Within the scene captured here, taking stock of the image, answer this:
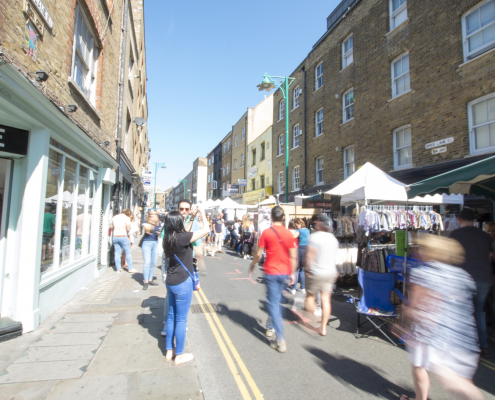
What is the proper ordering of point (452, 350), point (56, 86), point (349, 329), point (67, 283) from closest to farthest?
1. point (452, 350)
2. point (349, 329)
3. point (56, 86)
4. point (67, 283)

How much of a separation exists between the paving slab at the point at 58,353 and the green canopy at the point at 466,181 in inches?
244

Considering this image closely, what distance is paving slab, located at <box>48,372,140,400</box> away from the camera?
293 centimetres

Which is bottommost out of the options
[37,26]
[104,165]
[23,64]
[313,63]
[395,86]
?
[104,165]

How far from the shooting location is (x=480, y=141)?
9430 millimetres

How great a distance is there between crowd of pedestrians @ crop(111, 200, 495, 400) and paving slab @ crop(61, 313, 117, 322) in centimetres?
150


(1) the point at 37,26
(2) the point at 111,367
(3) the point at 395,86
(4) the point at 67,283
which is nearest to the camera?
(2) the point at 111,367

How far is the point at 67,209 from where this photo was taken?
248 inches

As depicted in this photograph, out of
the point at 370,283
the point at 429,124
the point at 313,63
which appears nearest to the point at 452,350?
the point at 370,283

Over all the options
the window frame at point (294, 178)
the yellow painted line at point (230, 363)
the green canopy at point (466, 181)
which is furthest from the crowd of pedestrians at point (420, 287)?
the window frame at point (294, 178)

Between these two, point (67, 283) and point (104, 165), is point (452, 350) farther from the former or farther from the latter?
point (104, 165)

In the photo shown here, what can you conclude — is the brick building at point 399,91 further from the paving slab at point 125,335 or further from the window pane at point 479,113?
the paving slab at point 125,335

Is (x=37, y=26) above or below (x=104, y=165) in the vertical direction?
above

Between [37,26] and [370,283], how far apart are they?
6.33 m

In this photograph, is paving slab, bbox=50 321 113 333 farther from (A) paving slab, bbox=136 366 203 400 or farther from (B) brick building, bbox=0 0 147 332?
(A) paving slab, bbox=136 366 203 400
